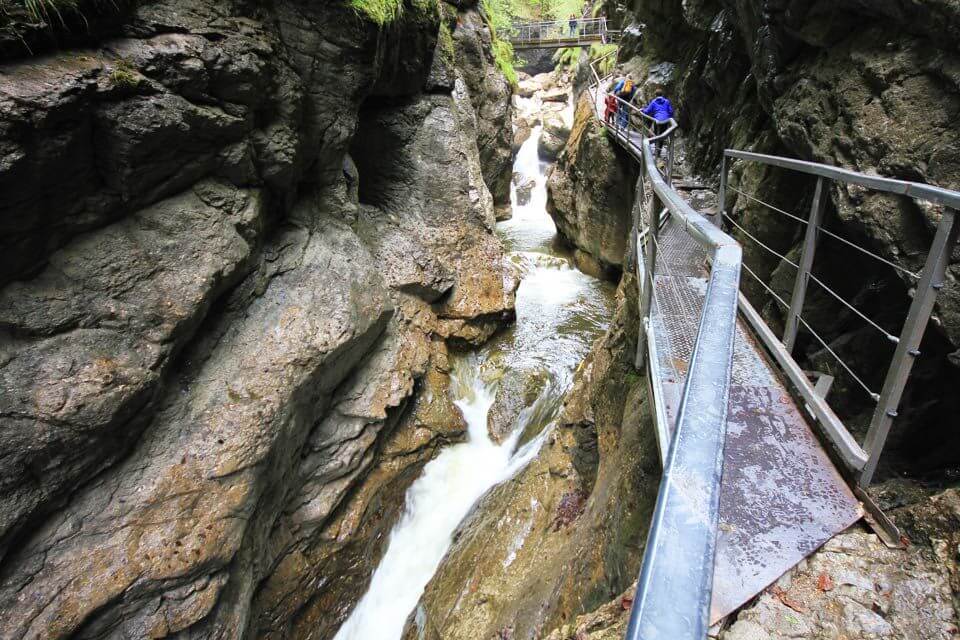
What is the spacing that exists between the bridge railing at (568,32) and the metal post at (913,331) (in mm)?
25595

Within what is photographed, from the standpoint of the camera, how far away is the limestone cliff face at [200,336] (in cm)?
375

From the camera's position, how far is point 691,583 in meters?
0.64

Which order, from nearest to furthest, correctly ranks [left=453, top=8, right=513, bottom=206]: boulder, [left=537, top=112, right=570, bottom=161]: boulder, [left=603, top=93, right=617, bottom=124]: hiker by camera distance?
[left=603, top=93, right=617, bottom=124]: hiker
[left=453, top=8, right=513, bottom=206]: boulder
[left=537, top=112, right=570, bottom=161]: boulder

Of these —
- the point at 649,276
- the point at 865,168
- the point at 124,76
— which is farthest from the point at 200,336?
the point at 865,168

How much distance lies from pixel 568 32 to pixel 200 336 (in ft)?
99.6

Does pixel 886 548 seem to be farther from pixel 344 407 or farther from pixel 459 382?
pixel 459 382

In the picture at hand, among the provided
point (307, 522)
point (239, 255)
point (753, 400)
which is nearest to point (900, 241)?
point (753, 400)

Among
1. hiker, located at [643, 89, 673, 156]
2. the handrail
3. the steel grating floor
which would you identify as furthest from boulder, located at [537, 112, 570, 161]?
the steel grating floor

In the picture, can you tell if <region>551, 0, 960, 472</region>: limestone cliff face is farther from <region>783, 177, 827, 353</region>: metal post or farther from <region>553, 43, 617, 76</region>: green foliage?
<region>553, 43, 617, 76</region>: green foliage

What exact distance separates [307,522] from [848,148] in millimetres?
7121

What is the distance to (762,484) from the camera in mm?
2025

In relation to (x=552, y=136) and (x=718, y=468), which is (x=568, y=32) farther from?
(x=718, y=468)

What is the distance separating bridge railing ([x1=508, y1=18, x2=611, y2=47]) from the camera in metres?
25.0

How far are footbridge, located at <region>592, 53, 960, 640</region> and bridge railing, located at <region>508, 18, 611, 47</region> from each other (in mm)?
24885
